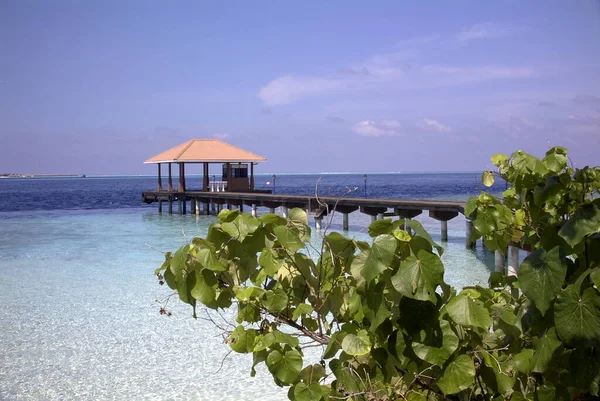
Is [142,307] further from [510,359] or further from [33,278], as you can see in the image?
[510,359]

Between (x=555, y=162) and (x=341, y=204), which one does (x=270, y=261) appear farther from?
(x=341, y=204)

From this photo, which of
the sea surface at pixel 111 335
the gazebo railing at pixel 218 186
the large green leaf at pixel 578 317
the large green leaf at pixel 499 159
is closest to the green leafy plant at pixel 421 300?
the large green leaf at pixel 578 317

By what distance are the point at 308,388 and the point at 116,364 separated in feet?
16.1

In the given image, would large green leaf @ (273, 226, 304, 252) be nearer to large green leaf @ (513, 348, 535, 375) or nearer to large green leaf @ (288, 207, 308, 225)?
large green leaf @ (288, 207, 308, 225)

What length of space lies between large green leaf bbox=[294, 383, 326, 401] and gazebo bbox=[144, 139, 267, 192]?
81.2 ft

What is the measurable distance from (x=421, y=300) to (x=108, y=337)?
6.35 metres

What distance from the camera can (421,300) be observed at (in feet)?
5.07

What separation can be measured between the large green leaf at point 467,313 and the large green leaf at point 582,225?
30 centimetres

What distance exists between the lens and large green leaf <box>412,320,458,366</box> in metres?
1.59

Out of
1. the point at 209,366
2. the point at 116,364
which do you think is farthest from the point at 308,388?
the point at 116,364

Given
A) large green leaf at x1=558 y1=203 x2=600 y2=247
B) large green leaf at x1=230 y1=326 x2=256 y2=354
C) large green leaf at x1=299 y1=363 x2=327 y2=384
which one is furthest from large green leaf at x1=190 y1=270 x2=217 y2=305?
large green leaf at x1=558 y1=203 x2=600 y2=247

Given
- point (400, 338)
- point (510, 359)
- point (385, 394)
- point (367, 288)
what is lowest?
point (385, 394)

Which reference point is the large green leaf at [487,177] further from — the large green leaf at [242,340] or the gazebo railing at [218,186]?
the gazebo railing at [218,186]

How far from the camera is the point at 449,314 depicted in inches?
64.0
